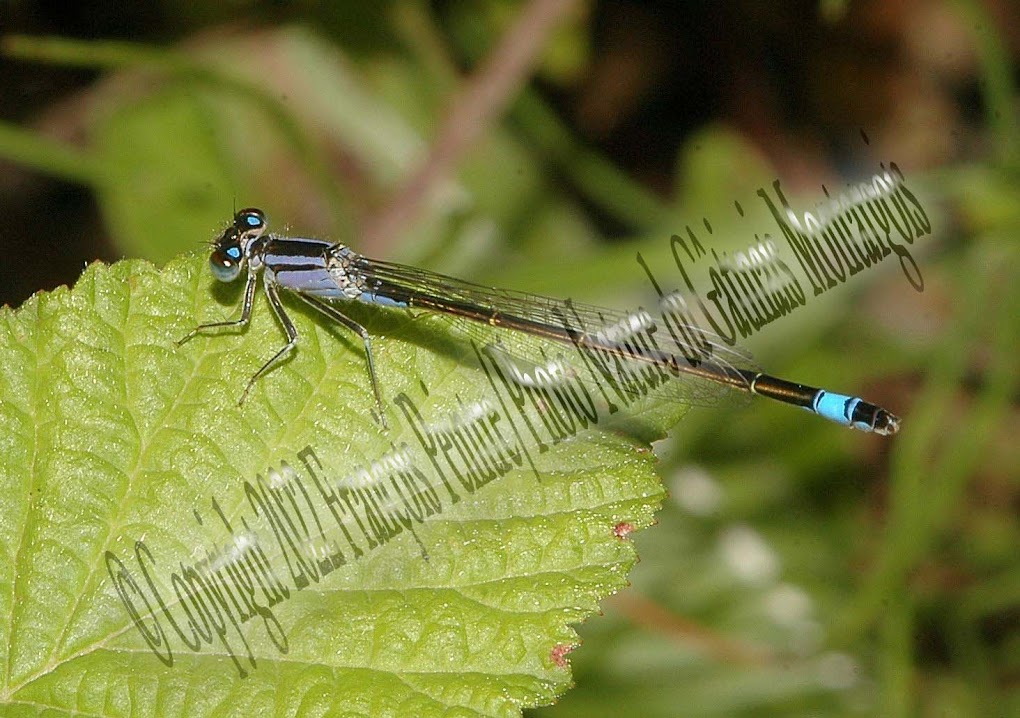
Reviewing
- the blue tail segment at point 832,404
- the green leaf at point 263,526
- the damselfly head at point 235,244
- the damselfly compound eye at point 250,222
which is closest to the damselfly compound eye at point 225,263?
the damselfly head at point 235,244

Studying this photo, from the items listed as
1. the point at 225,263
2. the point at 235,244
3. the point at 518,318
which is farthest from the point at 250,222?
the point at 518,318

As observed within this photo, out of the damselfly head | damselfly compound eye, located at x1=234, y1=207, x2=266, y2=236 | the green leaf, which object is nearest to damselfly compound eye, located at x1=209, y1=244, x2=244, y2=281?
the damselfly head

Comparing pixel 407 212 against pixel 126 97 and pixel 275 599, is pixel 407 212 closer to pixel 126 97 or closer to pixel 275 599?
pixel 126 97

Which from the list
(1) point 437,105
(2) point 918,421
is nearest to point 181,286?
(1) point 437,105

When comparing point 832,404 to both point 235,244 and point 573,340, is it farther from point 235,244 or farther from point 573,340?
point 235,244

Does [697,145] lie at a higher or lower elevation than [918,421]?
higher
